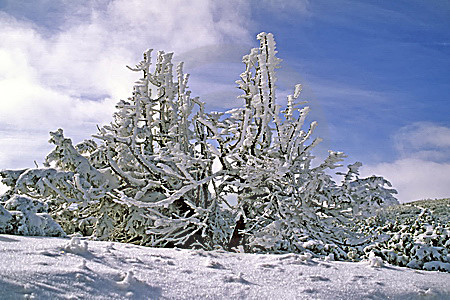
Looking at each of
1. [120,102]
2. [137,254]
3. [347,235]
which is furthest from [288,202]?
[120,102]

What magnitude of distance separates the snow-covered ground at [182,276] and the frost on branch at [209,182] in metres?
1.90

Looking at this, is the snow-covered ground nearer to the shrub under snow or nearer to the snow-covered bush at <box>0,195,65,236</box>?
the snow-covered bush at <box>0,195,65,236</box>

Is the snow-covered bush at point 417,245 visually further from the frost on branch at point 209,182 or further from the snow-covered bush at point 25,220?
the snow-covered bush at point 25,220

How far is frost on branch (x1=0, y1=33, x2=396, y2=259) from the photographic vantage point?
677 centimetres

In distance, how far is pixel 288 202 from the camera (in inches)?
266

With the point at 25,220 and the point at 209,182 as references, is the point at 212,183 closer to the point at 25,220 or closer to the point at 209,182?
the point at 209,182

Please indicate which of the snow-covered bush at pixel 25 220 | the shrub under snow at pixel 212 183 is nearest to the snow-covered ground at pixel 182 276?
the snow-covered bush at pixel 25 220

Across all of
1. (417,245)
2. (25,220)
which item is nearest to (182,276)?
(25,220)

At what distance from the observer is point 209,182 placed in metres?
7.83

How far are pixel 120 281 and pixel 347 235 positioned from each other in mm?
4981

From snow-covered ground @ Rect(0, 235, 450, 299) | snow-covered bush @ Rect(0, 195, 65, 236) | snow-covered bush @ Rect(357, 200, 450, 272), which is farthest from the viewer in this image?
snow-covered bush @ Rect(357, 200, 450, 272)

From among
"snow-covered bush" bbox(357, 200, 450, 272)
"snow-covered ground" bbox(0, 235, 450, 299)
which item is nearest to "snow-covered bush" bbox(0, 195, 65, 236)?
"snow-covered ground" bbox(0, 235, 450, 299)

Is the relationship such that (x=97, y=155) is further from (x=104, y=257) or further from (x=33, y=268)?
(x=33, y=268)

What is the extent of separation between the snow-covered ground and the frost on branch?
1.90 m
